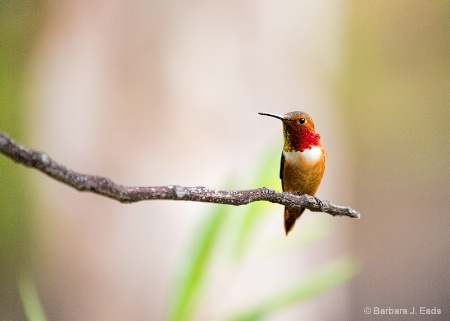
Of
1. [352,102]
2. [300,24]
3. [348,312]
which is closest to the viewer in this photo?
[300,24]

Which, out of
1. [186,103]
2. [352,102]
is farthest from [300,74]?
[352,102]

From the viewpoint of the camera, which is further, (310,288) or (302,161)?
(310,288)

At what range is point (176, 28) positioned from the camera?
2.30 m

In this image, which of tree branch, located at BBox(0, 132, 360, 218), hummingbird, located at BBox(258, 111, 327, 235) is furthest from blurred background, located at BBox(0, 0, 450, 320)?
tree branch, located at BBox(0, 132, 360, 218)

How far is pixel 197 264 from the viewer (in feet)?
3.64

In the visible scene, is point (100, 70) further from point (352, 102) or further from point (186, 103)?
point (352, 102)

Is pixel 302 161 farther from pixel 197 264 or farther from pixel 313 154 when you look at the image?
pixel 197 264

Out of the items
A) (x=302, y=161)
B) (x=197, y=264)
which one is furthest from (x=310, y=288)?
(x=302, y=161)

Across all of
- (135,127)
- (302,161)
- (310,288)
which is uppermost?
(135,127)

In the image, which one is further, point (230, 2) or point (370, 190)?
point (370, 190)

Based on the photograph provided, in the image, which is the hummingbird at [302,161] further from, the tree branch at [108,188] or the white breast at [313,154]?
the tree branch at [108,188]

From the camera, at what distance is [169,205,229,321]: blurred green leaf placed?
1103 millimetres

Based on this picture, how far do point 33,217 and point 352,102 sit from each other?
217 centimetres

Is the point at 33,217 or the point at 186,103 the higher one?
the point at 186,103
